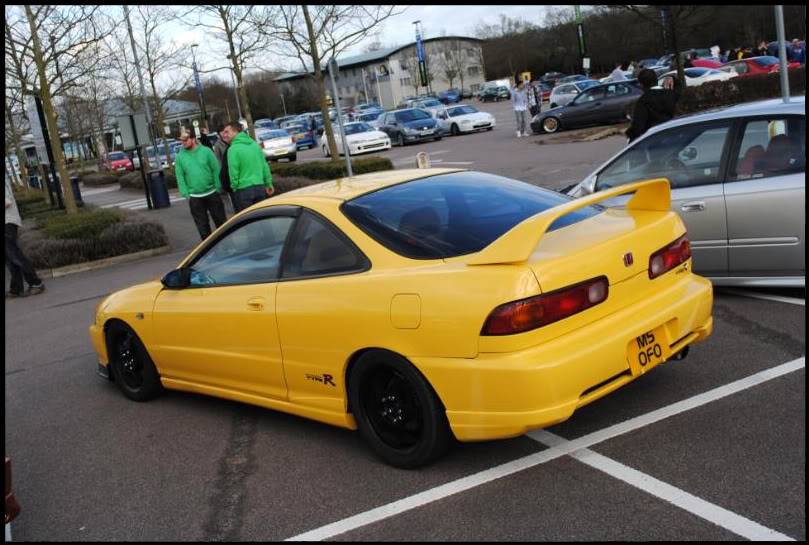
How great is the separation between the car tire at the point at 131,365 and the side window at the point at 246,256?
858 millimetres

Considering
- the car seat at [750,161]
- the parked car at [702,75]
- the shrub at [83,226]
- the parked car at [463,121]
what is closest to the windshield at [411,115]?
the parked car at [463,121]

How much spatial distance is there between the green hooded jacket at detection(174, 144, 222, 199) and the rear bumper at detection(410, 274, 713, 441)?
860cm

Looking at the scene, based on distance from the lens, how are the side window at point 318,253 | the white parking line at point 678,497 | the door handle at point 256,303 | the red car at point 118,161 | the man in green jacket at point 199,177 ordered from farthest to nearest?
the red car at point 118,161 → the man in green jacket at point 199,177 → the door handle at point 256,303 → the side window at point 318,253 → the white parking line at point 678,497

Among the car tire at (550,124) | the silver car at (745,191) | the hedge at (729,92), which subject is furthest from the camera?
the car tire at (550,124)

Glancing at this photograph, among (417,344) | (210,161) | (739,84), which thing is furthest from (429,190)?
(739,84)

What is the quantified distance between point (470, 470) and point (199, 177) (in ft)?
28.6

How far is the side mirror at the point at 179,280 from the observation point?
5290 millimetres

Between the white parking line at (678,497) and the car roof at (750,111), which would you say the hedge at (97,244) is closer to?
the car roof at (750,111)

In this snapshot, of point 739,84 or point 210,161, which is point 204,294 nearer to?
point 210,161

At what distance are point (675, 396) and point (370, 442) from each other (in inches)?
69.5

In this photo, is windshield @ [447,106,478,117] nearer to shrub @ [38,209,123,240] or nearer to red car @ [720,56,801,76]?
red car @ [720,56,801,76]

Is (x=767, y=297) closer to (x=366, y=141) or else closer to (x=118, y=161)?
(x=366, y=141)

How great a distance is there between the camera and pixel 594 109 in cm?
2695

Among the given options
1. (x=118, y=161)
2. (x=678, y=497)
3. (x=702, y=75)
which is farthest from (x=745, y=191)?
(x=118, y=161)
